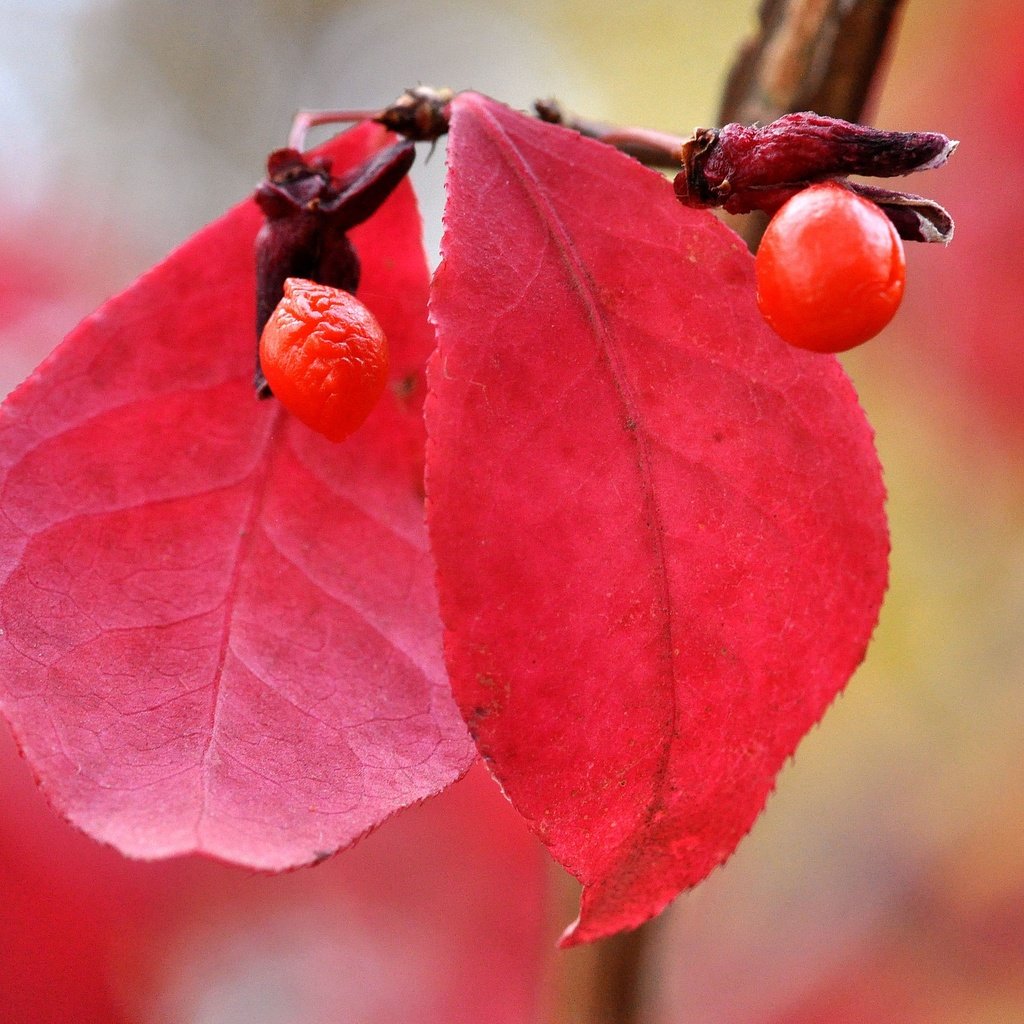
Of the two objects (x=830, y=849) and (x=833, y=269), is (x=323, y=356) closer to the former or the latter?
(x=833, y=269)

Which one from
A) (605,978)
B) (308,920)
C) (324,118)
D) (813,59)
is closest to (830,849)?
(308,920)

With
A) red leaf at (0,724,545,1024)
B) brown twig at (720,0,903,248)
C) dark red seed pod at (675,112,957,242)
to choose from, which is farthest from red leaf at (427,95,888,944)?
red leaf at (0,724,545,1024)

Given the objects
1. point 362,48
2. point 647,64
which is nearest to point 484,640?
point 647,64

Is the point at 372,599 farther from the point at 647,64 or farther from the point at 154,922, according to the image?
the point at 647,64

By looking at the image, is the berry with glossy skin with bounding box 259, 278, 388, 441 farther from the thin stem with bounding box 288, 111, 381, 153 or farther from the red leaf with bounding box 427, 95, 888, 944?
the thin stem with bounding box 288, 111, 381, 153

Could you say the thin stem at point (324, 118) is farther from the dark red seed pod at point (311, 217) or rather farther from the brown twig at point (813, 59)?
the brown twig at point (813, 59)
